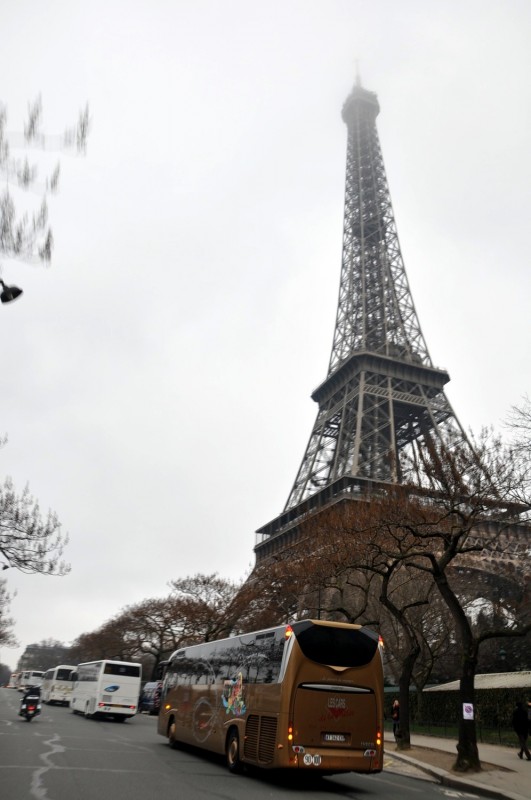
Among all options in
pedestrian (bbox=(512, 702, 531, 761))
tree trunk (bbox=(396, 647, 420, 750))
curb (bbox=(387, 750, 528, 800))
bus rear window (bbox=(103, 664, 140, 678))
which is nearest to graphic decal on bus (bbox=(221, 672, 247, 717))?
curb (bbox=(387, 750, 528, 800))

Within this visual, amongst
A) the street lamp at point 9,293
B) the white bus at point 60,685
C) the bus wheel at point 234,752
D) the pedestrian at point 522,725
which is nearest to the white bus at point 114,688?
the bus wheel at point 234,752

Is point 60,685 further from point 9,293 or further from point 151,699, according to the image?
point 9,293

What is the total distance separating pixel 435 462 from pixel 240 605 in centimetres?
3197

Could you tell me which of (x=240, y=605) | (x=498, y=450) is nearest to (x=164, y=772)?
(x=498, y=450)

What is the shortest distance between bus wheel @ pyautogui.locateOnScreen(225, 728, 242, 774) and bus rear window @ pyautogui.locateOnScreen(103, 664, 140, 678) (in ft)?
65.0

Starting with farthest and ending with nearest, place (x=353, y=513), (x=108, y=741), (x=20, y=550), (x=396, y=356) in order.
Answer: (x=396, y=356) < (x=353, y=513) < (x=20, y=550) < (x=108, y=741)

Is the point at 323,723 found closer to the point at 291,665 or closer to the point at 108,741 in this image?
the point at 291,665

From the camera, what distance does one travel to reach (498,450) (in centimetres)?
2038

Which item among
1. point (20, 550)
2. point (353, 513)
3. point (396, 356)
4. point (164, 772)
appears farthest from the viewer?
point (396, 356)

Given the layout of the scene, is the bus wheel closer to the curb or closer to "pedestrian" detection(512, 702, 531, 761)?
the curb

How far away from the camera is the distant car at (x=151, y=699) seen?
47.4 m

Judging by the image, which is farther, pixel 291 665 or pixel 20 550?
pixel 20 550

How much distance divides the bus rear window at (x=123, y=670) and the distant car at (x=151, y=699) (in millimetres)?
14925

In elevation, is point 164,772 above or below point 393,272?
below
